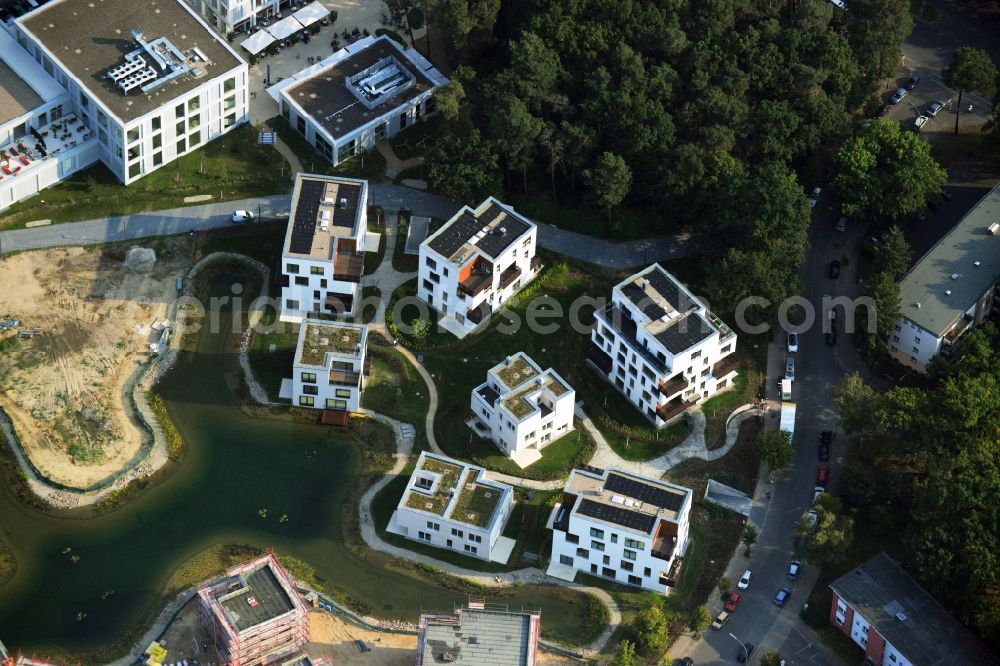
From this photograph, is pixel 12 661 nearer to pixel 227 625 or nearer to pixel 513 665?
pixel 227 625

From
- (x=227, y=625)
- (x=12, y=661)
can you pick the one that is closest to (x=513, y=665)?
(x=227, y=625)
